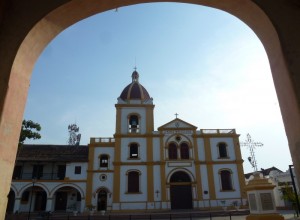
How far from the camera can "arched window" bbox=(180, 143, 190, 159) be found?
2772cm

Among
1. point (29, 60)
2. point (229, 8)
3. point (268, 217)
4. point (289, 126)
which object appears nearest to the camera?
point (289, 126)

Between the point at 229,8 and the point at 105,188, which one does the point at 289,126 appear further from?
the point at 105,188

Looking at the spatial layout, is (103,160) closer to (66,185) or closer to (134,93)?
(66,185)

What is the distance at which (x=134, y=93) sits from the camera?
100 ft

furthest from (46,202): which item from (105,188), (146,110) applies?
(146,110)

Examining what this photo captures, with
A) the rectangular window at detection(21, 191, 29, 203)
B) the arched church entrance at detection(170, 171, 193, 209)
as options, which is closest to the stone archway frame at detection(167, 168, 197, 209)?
the arched church entrance at detection(170, 171, 193, 209)

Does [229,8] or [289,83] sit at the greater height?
[229,8]

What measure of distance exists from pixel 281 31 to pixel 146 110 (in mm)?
26765

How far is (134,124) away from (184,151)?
6423 millimetres

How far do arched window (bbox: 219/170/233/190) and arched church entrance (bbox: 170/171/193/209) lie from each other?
3.58 m

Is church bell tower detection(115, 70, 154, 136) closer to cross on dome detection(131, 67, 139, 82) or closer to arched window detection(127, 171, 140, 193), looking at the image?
cross on dome detection(131, 67, 139, 82)

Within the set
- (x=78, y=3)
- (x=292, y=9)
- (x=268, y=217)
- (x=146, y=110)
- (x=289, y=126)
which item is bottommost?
(x=268, y=217)

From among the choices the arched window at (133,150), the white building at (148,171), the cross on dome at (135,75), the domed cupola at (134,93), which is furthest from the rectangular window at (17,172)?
the cross on dome at (135,75)

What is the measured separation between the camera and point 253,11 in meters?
2.90
